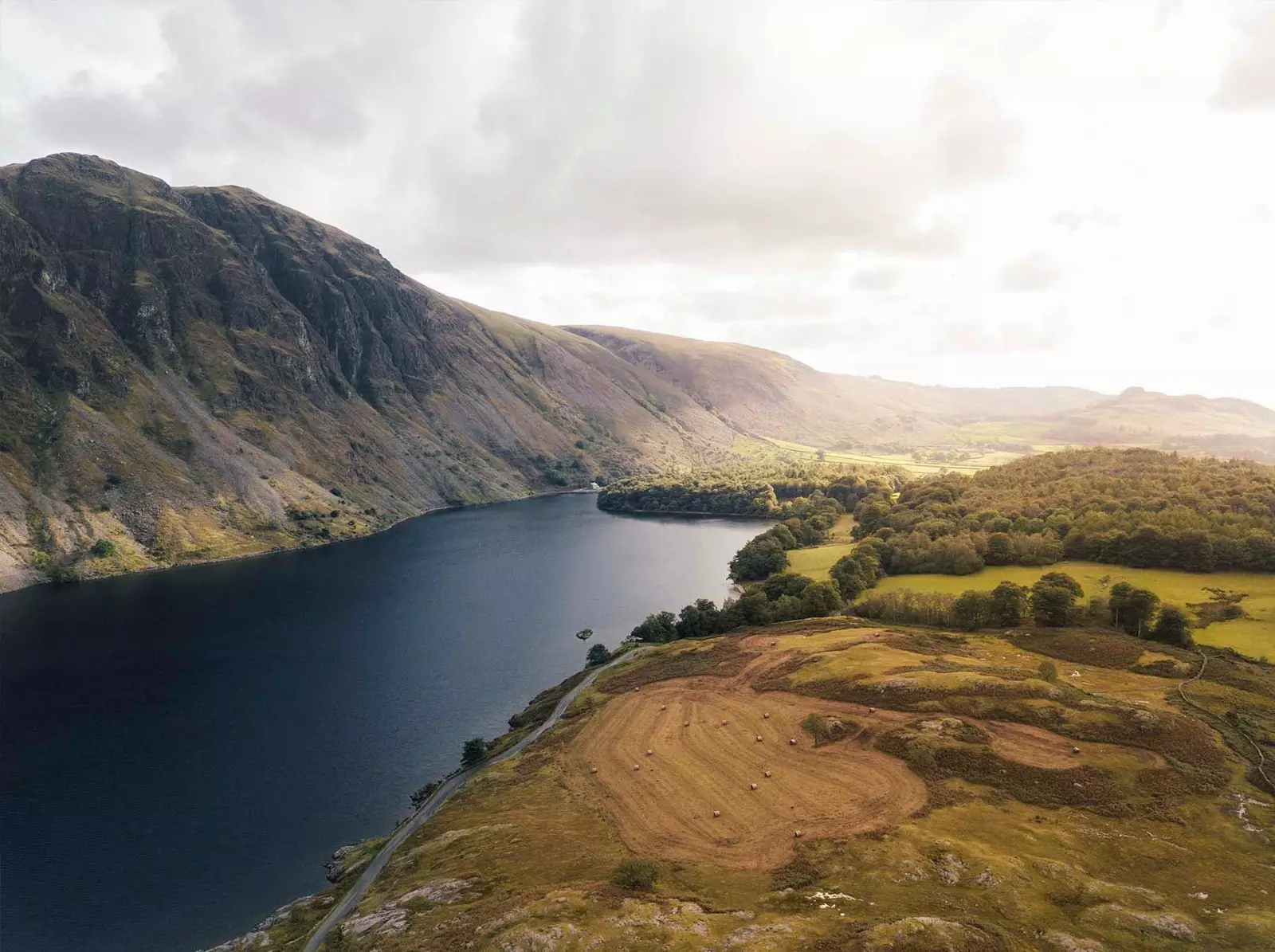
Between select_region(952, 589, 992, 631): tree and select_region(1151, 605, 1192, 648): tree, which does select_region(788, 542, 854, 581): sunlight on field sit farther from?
select_region(1151, 605, 1192, 648): tree

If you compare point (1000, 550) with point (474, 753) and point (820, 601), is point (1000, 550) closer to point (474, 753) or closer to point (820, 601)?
point (820, 601)

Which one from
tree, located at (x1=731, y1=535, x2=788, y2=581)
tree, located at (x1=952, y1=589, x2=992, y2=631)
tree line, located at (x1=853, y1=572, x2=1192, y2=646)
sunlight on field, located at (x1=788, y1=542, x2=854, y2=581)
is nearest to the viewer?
tree line, located at (x1=853, y1=572, x2=1192, y2=646)

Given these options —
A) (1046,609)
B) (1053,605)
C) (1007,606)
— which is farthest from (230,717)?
(1053,605)

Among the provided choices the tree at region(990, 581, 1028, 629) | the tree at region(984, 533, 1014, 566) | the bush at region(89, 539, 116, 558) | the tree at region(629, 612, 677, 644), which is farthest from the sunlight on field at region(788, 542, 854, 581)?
the bush at region(89, 539, 116, 558)

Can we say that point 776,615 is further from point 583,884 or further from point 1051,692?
point 583,884

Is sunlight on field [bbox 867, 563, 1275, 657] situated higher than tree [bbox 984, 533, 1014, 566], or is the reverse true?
tree [bbox 984, 533, 1014, 566]

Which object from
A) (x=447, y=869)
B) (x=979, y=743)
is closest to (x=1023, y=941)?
(x=979, y=743)

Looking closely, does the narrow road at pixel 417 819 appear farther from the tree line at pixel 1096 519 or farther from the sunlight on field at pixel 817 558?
the tree line at pixel 1096 519
